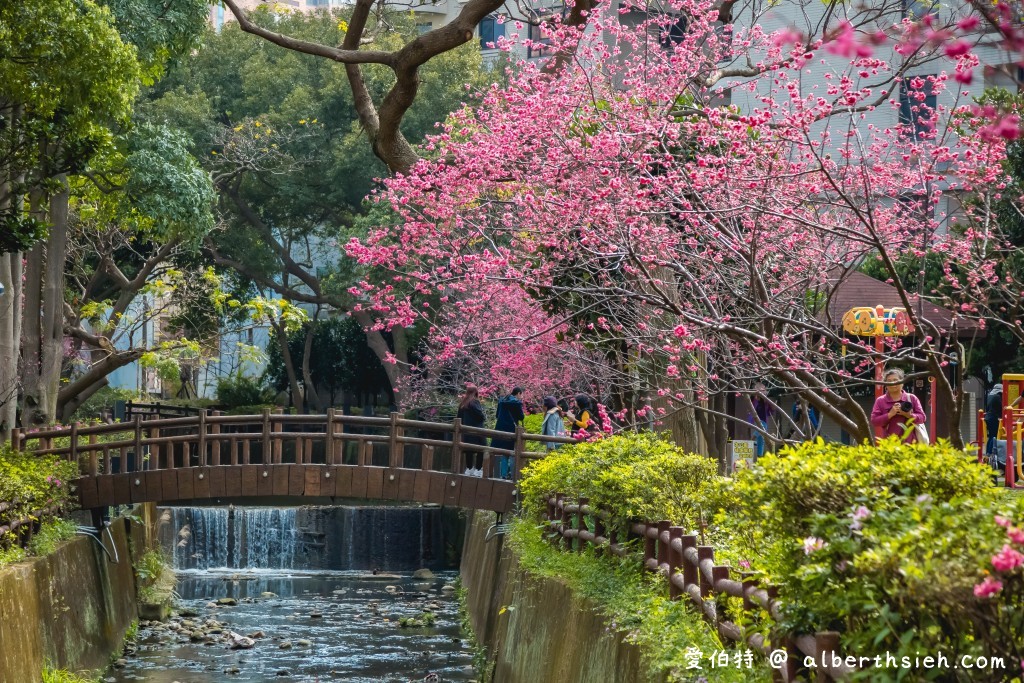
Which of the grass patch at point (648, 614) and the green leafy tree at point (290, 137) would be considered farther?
the green leafy tree at point (290, 137)

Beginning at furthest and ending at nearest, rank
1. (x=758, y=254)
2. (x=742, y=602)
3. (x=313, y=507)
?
(x=313, y=507) < (x=758, y=254) < (x=742, y=602)

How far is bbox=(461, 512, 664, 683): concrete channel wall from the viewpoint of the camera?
25.5ft

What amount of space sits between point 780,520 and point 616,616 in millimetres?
2740

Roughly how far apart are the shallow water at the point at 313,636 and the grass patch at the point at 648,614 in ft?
17.1

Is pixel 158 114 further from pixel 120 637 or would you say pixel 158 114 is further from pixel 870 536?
pixel 870 536

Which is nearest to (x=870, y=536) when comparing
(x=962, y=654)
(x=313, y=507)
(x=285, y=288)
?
(x=962, y=654)

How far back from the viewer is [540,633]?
1052 centimetres

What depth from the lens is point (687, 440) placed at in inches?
489

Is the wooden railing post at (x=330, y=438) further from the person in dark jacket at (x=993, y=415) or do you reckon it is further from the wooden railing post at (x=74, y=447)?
the person in dark jacket at (x=993, y=415)

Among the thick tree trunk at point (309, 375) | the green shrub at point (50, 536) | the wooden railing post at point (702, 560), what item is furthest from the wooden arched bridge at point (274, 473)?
the thick tree trunk at point (309, 375)

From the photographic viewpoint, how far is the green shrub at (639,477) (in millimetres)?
8891

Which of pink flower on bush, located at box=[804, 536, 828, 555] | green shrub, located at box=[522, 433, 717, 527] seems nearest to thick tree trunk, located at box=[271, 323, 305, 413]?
green shrub, located at box=[522, 433, 717, 527]

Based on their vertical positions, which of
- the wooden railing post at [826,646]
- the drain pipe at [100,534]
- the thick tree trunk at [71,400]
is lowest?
the drain pipe at [100,534]

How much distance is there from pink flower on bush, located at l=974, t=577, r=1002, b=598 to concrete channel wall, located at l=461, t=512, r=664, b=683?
2724mm
